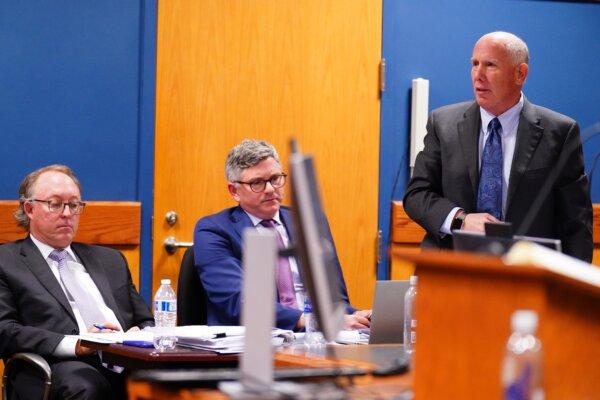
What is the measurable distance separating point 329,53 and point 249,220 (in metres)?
1.35

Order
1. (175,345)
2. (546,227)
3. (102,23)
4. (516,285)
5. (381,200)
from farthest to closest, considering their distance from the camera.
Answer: (381,200)
(102,23)
(546,227)
(175,345)
(516,285)

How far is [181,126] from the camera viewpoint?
489cm

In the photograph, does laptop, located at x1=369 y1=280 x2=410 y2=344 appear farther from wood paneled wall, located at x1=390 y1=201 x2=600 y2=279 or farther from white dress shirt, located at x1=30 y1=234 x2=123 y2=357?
wood paneled wall, located at x1=390 y1=201 x2=600 y2=279

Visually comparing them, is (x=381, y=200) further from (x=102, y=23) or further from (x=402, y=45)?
(x=102, y=23)

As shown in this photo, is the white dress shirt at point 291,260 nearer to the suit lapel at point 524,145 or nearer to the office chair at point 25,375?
the suit lapel at point 524,145

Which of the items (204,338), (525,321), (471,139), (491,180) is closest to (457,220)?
(491,180)

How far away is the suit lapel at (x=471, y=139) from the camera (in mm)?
3791

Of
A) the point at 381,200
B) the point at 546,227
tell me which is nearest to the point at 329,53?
the point at 381,200

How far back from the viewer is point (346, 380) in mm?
2205

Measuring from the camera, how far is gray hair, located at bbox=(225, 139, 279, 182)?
158 inches

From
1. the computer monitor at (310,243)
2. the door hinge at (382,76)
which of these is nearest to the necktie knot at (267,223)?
the door hinge at (382,76)

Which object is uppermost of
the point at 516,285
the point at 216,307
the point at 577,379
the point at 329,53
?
the point at 329,53

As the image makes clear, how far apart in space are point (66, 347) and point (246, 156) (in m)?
1.01

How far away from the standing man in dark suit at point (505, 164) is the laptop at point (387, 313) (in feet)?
1.61
